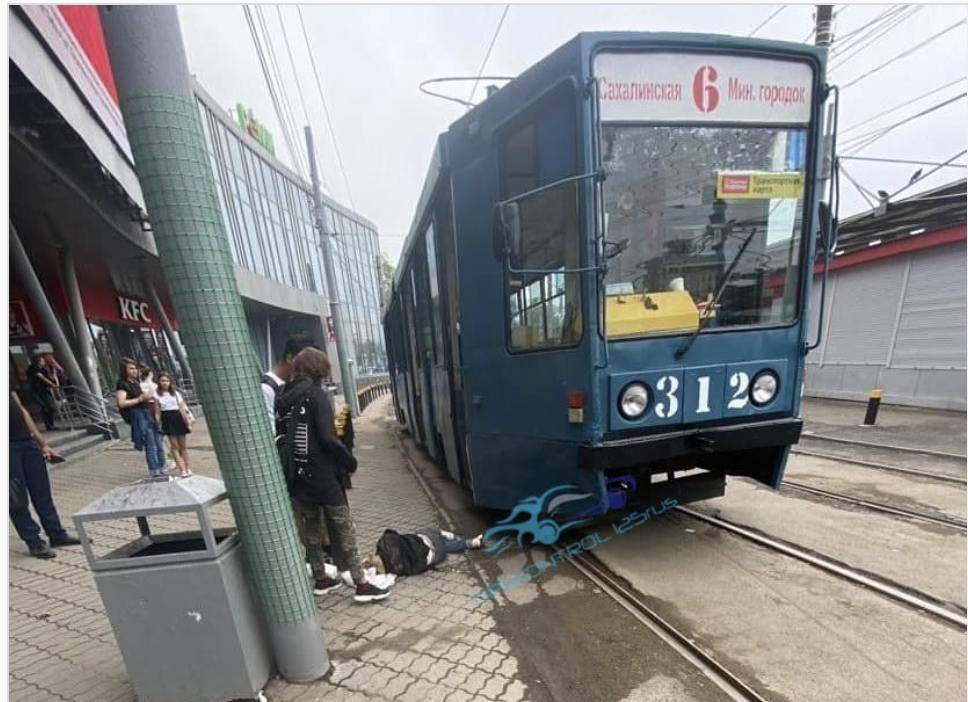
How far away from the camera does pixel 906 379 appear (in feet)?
34.2

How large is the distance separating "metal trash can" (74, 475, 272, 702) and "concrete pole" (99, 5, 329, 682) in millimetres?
104

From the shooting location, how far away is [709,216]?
3127mm

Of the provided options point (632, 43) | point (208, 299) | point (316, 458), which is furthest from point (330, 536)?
point (632, 43)

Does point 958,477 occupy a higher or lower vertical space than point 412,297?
lower

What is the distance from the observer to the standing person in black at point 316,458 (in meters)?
3.03

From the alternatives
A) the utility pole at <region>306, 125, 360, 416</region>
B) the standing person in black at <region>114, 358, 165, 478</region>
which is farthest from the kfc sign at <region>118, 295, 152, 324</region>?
the standing person in black at <region>114, 358, 165, 478</region>

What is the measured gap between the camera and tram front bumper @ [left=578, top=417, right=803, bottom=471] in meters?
2.96

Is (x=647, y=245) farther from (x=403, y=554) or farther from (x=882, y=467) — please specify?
(x=882, y=467)

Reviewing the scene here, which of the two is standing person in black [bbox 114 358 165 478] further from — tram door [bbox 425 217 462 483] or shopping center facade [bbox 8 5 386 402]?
tram door [bbox 425 217 462 483]

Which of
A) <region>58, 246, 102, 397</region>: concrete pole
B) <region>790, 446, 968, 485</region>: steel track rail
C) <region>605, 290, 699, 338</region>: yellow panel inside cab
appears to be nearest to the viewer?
<region>605, 290, 699, 338</region>: yellow panel inside cab

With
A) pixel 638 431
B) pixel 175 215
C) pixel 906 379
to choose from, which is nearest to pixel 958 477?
Answer: pixel 638 431

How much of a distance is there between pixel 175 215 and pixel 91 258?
1559 centimetres

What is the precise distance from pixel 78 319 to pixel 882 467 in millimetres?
16997

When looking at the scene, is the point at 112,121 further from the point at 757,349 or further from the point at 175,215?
the point at 757,349
